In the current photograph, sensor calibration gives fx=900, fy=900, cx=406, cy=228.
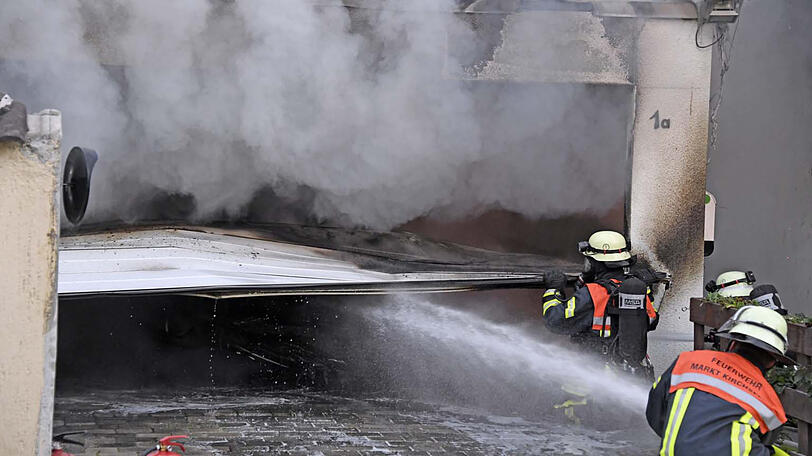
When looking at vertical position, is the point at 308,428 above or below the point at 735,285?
below

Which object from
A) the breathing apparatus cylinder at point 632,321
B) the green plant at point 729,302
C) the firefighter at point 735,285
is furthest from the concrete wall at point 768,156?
the green plant at point 729,302

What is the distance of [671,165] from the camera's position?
7066mm

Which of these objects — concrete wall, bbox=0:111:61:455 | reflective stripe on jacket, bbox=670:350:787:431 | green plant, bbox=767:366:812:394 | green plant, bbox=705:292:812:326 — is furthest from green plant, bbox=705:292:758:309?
concrete wall, bbox=0:111:61:455

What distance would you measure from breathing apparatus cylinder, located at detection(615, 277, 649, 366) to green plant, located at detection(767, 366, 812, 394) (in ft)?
3.34

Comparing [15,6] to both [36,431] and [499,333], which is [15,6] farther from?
[499,333]

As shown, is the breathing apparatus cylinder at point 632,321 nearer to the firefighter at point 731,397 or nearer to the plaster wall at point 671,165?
the plaster wall at point 671,165

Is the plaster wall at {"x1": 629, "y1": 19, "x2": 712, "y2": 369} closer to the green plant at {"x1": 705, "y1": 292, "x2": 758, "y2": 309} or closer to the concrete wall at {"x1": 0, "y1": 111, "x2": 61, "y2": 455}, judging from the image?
the green plant at {"x1": 705, "y1": 292, "x2": 758, "y2": 309}

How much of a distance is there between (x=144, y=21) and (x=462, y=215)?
10.6 ft

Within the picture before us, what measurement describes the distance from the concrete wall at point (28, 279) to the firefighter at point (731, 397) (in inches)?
93.3

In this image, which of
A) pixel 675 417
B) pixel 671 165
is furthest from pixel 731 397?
pixel 671 165

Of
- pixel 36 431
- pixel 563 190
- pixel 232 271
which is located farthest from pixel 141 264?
pixel 563 190

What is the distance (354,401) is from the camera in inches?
275

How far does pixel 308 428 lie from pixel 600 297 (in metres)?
2.05

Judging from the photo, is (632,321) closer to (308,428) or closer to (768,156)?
(308,428)
